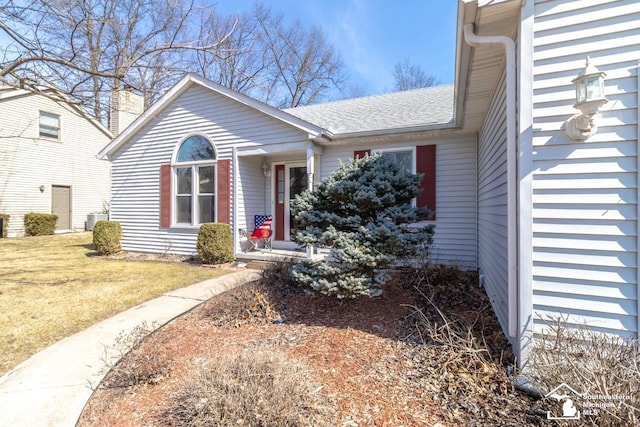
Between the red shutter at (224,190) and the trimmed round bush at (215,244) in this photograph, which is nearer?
the trimmed round bush at (215,244)

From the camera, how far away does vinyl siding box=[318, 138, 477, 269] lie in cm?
666

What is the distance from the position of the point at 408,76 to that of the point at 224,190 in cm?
1922

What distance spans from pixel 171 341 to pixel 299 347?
4.79 feet

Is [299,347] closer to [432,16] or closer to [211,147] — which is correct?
[211,147]

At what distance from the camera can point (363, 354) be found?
10.3 ft

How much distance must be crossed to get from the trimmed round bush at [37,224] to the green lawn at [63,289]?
4.45 meters

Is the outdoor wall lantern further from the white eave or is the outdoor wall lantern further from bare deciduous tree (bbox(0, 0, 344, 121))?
the white eave

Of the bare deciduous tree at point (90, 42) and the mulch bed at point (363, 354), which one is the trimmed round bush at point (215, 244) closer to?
the mulch bed at point (363, 354)

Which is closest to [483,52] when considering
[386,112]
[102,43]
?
[386,112]

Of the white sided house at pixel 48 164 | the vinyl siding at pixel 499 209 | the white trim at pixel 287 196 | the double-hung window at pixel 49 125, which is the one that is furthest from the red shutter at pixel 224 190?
the double-hung window at pixel 49 125

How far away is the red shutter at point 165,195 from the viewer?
9094 millimetres

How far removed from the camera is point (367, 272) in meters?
4.19

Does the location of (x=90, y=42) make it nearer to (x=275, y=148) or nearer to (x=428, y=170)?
(x=275, y=148)

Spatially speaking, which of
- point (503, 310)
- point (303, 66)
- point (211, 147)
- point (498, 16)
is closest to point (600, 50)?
point (498, 16)
